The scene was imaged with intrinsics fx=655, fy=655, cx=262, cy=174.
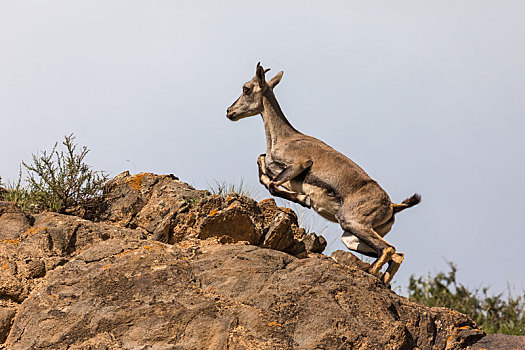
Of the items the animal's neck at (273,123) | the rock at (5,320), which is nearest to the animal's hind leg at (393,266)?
the animal's neck at (273,123)

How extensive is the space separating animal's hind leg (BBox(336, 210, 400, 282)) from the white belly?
21 cm

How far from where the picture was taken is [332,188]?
9.66m

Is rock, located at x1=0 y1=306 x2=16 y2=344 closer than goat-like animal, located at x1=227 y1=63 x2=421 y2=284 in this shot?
Yes

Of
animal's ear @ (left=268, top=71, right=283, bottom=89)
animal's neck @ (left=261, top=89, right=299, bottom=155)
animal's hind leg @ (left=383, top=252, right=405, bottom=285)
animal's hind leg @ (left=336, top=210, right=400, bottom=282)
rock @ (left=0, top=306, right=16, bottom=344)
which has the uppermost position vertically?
animal's ear @ (left=268, top=71, right=283, bottom=89)

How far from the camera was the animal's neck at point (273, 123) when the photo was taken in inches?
421

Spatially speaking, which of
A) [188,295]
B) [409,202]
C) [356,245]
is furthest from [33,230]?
[409,202]

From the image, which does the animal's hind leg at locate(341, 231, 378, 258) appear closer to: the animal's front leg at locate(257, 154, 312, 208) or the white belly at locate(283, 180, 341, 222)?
the white belly at locate(283, 180, 341, 222)

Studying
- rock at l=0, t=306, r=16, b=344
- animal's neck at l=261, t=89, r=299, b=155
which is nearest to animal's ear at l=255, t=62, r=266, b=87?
animal's neck at l=261, t=89, r=299, b=155

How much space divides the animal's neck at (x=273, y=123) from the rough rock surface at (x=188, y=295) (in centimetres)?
276

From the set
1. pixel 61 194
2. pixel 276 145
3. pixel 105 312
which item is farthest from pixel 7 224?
pixel 276 145

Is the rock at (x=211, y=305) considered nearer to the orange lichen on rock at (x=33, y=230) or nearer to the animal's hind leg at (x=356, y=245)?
the orange lichen on rock at (x=33, y=230)

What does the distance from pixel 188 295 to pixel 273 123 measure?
490 centimetres

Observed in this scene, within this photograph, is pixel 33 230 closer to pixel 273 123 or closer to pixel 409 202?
pixel 273 123

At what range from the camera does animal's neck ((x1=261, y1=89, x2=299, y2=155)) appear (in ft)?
35.1
